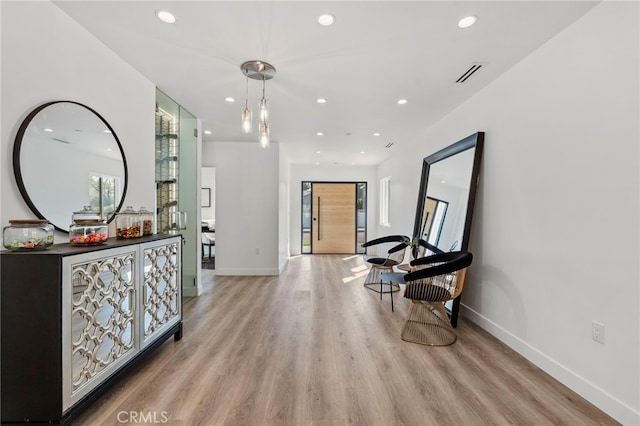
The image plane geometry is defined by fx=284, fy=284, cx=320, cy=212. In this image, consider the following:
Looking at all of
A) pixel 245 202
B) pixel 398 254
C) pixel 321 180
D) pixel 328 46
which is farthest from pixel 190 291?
pixel 321 180

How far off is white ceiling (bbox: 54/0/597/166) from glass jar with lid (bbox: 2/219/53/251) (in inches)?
55.9

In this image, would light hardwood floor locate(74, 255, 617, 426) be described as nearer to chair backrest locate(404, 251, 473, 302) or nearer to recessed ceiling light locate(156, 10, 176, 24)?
chair backrest locate(404, 251, 473, 302)

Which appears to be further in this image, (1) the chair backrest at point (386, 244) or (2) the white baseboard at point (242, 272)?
(2) the white baseboard at point (242, 272)

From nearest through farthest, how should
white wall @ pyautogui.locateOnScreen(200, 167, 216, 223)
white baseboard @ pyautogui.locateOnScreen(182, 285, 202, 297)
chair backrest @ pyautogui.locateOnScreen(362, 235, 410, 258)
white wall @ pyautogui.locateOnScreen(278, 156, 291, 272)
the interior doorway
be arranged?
white baseboard @ pyautogui.locateOnScreen(182, 285, 202, 297)
chair backrest @ pyautogui.locateOnScreen(362, 235, 410, 258)
white wall @ pyautogui.locateOnScreen(278, 156, 291, 272)
the interior doorway
white wall @ pyautogui.locateOnScreen(200, 167, 216, 223)

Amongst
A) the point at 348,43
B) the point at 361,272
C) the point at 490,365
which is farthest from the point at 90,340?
the point at 361,272

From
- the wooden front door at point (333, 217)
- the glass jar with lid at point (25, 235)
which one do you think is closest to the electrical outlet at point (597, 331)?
the glass jar with lid at point (25, 235)

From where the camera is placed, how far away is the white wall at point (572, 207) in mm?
1654

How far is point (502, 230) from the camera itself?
2.69 m

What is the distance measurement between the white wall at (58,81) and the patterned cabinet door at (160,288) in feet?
1.84

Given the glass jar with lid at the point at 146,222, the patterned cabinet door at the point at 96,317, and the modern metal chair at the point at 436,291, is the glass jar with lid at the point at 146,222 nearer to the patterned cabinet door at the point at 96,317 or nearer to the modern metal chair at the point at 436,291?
the patterned cabinet door at the point at 96,317

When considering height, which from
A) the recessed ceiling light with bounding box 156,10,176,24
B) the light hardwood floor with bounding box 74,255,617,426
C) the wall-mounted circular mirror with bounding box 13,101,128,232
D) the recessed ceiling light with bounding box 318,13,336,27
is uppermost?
the recessed ceiling light with bounding box 318,13,336,27

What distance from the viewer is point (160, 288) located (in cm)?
239

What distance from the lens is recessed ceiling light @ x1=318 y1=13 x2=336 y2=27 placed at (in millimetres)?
1890

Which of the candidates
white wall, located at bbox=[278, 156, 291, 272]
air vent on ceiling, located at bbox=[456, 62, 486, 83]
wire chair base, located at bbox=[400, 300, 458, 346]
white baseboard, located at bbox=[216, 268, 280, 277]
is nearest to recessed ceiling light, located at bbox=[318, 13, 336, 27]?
air vent on ceiling, located at bbox=[456, 62, 486, 83]
